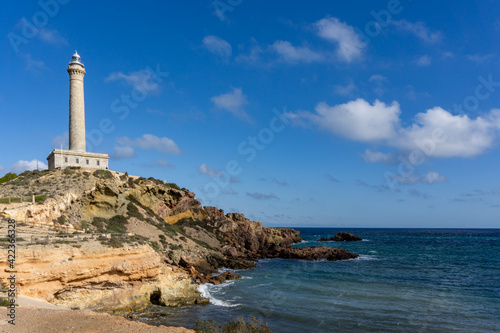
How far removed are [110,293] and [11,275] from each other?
518cm

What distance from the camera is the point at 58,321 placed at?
1272cm

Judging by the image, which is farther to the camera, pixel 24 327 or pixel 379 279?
pixel 379 279

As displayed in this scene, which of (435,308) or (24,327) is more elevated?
(24,327)

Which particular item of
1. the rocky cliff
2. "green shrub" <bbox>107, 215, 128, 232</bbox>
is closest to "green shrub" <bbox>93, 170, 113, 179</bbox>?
the rocky cliff

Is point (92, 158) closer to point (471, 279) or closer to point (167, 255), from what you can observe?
point (167, 255)

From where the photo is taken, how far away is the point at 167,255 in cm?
3319

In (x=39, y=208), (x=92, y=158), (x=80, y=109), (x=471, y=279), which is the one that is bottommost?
(x=471, y=279)

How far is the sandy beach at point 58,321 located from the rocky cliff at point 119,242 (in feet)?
5.59

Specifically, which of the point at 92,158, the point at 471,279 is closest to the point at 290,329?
the point at 471,279

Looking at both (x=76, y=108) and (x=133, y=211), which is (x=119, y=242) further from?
(x=76, y=108)

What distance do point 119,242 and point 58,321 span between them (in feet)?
24.1

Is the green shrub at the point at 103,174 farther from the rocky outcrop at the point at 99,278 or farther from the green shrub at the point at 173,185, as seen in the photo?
the rocky outcrop at the point at 99,278

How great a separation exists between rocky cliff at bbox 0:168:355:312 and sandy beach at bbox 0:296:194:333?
5.59 feet

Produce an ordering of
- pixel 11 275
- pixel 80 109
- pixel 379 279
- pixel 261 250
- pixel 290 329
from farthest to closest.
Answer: pixel 261 250
pixel 80 109
pixel 379 279
pixel 290 329
pixel 11 275
